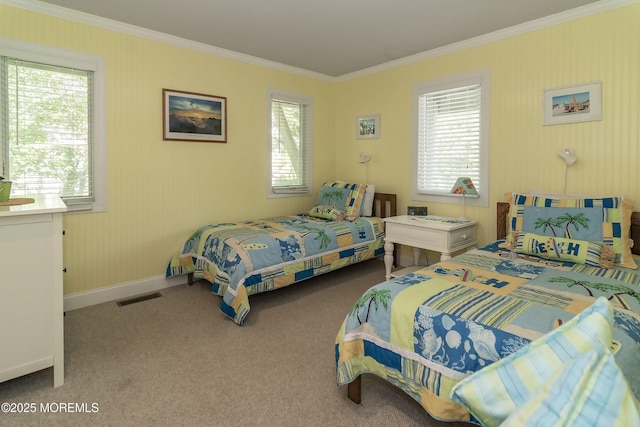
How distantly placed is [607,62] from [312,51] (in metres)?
2.65

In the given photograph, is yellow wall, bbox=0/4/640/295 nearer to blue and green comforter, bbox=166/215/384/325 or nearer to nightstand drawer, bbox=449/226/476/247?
nightstand drawer, bbox=449/226/476/247

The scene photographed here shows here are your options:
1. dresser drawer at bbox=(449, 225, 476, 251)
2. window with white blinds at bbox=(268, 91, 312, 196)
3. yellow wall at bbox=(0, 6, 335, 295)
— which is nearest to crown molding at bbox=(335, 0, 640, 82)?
window with white blinds at bbox=(268, 91, 312, 196)

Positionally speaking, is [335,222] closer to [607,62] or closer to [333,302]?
[333,302]

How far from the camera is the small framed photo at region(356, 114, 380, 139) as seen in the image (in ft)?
14.8

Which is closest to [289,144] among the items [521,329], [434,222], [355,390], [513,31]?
[434,222]

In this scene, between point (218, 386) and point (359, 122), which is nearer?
point (218, 386)

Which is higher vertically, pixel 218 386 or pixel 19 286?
pixel 19 286

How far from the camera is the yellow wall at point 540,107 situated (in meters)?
2.76

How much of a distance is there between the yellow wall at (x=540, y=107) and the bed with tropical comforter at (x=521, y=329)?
0.59 m

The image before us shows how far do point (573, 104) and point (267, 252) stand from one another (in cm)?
285

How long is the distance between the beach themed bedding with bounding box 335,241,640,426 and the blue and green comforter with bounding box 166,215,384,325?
124 centimetres

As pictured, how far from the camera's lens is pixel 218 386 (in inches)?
79.3

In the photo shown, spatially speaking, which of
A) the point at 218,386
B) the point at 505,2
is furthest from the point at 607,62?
the point at 218,386

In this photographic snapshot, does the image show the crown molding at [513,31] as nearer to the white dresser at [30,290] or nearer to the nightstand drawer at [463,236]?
the nightstand drawer at [463,236]
